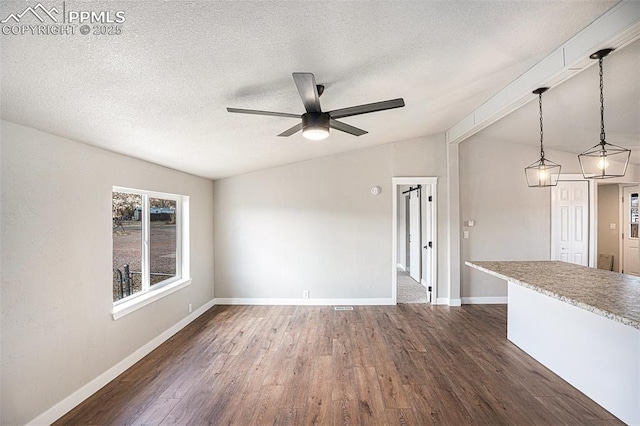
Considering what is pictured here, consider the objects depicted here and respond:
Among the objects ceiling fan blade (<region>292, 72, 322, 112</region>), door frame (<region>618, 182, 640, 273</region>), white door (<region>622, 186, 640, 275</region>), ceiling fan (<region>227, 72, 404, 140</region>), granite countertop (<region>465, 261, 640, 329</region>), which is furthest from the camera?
door frame (<region>618, 182, 640, 273</region>)

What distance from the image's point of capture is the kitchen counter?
6.81 ft

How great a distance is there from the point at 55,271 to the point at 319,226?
3.49m

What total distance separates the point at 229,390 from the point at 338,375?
1.01 metres

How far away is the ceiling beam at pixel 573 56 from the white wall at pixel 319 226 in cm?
178

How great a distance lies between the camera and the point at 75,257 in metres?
2.39

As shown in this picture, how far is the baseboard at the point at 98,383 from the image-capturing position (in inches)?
83.9

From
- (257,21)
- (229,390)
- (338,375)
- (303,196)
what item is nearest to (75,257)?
(229,390)

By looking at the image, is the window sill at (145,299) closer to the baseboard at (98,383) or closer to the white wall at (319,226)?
the baseboard at (98,383)

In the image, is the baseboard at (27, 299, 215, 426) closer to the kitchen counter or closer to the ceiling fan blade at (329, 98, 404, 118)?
the ceiling fan blade at (329, 98, 404, 118)

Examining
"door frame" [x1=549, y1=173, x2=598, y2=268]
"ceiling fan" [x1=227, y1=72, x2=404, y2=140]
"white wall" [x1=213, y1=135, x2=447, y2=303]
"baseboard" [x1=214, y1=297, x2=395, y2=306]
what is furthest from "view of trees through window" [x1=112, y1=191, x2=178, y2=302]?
"door frame" [x1=549, y1=173, x2=598, y2=268]

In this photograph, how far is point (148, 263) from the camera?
3523 mm

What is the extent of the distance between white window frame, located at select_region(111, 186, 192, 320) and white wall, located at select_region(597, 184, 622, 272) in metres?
8.58

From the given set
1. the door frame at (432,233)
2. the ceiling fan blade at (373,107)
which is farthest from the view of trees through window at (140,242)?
the door frame at (432,233)

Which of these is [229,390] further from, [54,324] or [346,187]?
[346,187]
